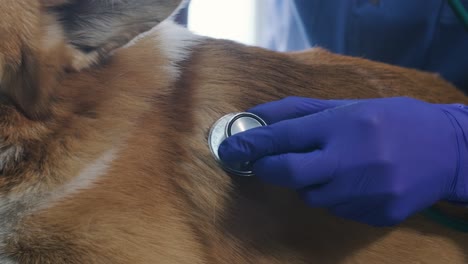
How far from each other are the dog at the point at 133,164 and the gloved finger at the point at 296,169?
0.07 meters

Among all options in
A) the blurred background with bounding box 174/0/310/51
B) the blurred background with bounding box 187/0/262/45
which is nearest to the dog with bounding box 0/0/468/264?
the blurred background with bounding box 174/0/310/51

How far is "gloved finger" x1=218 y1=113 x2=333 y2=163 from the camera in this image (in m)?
0.97

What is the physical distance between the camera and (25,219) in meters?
0.97

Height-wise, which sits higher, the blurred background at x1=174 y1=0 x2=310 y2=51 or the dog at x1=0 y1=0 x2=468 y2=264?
the dog at x1=0 y1=0 x2=468 y2=264

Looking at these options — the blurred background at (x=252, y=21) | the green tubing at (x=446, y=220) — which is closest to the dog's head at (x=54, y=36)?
the green tubing at (x=446, y=220)

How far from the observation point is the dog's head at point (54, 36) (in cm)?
96

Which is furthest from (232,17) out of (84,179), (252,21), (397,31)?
(84,179)

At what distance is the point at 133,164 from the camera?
1.00 meters

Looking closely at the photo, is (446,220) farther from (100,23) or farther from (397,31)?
(100,23)

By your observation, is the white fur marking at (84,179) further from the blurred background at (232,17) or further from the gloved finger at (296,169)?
the blurred background at (232,17)

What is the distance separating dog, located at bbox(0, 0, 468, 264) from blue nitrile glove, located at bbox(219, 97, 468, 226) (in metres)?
0.07

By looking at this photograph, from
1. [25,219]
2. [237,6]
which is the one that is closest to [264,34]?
[237,6]

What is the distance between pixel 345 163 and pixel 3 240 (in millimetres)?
627

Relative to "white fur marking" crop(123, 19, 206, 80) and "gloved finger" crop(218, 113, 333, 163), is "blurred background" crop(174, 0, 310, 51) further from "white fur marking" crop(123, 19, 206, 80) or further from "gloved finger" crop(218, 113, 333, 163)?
"gloved finger" crop(218, 113, 333, 163)
